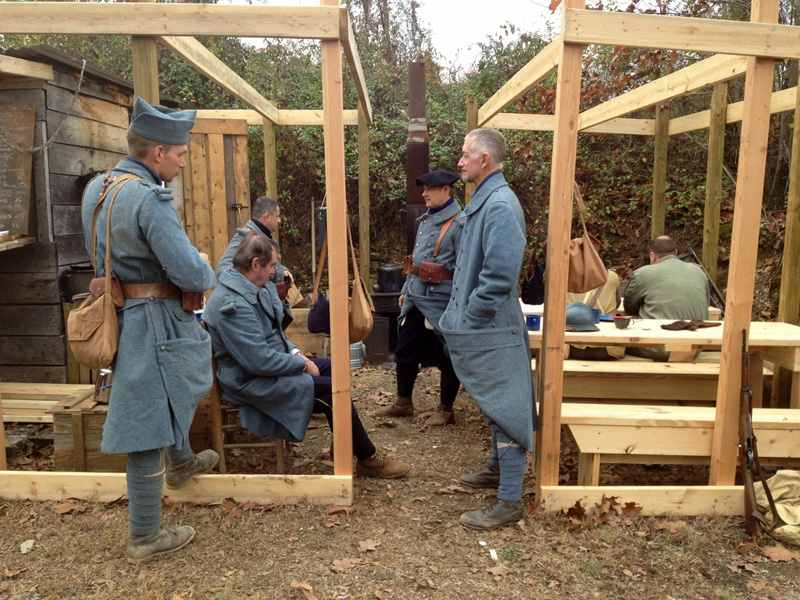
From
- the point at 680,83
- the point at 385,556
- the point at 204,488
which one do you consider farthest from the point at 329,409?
the point at 680,83

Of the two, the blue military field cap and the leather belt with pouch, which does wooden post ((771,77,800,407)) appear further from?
the blue military field cap

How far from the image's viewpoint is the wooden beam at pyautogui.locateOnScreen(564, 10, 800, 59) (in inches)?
129

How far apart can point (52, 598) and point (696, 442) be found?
3555 millimetres

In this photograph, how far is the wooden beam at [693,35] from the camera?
329 centimetres

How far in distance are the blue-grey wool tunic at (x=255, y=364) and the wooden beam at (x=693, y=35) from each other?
2313 millimetres

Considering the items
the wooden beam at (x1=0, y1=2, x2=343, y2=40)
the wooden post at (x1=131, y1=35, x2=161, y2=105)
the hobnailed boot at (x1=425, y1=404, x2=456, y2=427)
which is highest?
the wooden beam at (x1=0, y1=2, x2=343, y2=40)

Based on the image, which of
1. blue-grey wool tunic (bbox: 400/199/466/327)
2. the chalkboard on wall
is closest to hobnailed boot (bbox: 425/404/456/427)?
blue-grey wool tunic (bbox: 400/199/466/327)

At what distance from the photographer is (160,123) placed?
304cm

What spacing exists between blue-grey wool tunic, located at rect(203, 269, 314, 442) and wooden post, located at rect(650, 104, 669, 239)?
5.47 m

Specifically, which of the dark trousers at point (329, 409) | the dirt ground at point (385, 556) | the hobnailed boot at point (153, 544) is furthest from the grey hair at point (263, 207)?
the hobnailed boot at point (153, 544)

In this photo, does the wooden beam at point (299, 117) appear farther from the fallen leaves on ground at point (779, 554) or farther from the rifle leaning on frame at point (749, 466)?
the fallen leaves on ground at point (779, 554)

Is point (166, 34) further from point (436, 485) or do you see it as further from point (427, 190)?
point (436, 485)

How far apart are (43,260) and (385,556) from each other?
162 inches

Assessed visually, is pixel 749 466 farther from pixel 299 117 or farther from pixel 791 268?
pixel 299 117
